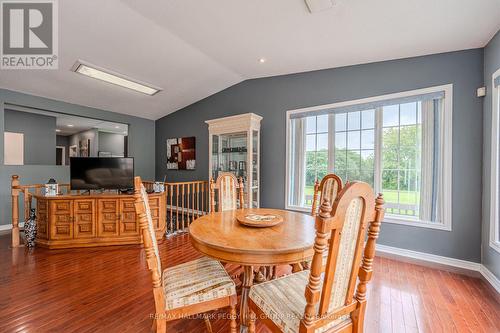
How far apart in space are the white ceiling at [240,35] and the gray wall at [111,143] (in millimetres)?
4371

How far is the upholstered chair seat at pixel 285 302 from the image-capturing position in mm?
1098

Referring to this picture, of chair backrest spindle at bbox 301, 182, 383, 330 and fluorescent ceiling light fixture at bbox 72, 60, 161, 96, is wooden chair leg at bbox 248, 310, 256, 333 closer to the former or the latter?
chair backrest spindle at bbox 301, 182, 383, 330

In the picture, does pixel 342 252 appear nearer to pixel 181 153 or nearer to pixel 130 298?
pixel 130 298

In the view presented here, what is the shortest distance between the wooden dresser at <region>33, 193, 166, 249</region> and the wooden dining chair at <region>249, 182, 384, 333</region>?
112 inches

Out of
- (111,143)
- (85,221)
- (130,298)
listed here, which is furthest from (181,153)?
(111,143)

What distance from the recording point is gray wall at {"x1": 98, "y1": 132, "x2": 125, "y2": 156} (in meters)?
8.12

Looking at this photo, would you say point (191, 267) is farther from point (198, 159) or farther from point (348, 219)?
point (198, 159)

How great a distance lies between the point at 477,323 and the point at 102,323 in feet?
9.48

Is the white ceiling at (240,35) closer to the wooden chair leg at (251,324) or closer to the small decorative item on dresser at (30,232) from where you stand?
the small decorative item on dresser at (30,232)

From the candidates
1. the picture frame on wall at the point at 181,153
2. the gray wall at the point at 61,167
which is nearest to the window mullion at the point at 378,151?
the picture frame on wall at the point at 181,153

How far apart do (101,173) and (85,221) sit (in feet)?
2.59

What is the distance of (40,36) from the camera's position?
2.76 metres

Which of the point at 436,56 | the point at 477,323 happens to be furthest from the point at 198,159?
the point at 477,323

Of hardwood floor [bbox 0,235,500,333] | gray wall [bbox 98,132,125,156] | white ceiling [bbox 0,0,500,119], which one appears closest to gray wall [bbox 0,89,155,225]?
white ceiling [bbox 0,0,500,119]
